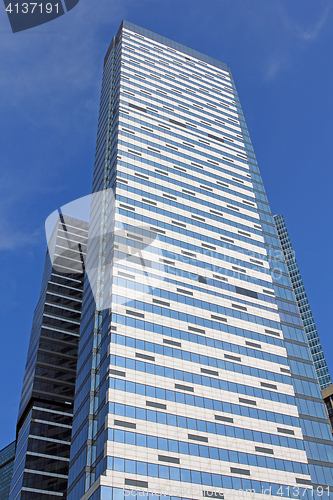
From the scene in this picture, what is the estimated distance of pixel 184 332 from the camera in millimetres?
85062

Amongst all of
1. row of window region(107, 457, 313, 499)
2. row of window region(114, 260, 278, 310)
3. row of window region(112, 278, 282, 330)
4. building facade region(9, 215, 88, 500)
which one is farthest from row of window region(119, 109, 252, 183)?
row of window region(107, 457, 313, 499)

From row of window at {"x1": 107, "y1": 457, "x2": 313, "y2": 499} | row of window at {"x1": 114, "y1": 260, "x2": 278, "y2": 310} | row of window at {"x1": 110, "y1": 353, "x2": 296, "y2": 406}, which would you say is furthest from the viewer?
row of window at {"x1": 114, "y1": 260, "x2": 278, "y2": 310}

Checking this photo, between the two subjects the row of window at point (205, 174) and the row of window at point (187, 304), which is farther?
the row of window at point (205, 174)

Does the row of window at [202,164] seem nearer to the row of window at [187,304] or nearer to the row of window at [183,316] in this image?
the row of window at [187,304]

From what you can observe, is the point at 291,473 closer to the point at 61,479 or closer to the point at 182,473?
the point at 182,473

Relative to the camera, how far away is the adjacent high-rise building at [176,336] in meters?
71.0

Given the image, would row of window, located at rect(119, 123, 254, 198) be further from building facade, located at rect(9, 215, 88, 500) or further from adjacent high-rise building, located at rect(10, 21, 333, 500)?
building facade, located at rect(9, 215, 88, 500)

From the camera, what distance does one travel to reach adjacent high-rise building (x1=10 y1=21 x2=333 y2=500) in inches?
2795

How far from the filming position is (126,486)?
63656 mm

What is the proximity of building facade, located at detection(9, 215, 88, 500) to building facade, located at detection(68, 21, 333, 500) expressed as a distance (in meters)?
23.8

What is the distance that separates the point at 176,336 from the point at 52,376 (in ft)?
146

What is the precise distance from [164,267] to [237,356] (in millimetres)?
20450

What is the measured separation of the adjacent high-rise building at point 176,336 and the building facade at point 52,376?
18.8 inches

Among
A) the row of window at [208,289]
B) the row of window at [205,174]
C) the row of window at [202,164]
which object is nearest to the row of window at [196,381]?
the row of window at [208,289]
